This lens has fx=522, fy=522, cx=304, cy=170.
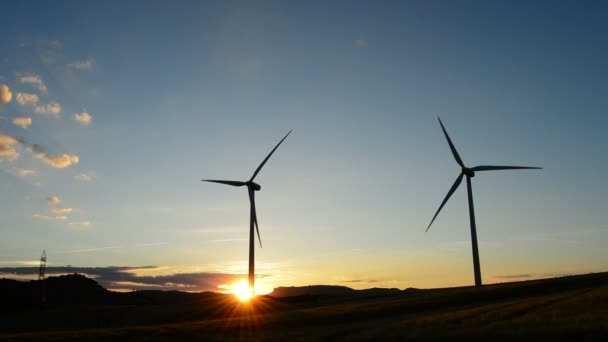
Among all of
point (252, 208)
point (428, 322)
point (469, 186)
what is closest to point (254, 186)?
point (252, 208)

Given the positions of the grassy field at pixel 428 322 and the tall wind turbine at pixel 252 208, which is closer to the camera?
the grassy field at pixel 428 322

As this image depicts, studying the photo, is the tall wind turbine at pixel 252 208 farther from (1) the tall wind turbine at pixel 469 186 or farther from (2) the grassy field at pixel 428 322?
(1) the tall wind turbine at pixel 469 186

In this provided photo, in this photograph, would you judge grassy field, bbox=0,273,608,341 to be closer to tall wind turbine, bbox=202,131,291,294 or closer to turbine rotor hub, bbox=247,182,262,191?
tall wind turbine, bbox=202,131,291,294

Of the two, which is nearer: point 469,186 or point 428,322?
point 428,322

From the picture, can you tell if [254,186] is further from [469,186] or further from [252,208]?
[469,186]

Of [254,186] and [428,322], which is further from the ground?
[254,186]

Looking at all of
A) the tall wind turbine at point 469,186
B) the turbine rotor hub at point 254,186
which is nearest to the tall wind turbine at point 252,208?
the turbine rotor hub at point 254,186

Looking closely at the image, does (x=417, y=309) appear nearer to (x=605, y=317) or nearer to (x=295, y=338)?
(x=295, y=338)

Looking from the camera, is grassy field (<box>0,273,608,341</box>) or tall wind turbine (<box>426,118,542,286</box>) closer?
grassy field (<box>0,273,608,341</box>)

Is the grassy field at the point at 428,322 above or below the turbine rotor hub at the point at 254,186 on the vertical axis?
below

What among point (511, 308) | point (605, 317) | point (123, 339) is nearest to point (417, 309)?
point (511, 308)

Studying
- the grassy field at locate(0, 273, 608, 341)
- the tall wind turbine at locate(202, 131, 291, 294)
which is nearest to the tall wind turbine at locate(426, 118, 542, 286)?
the grassy field at locate(0, 273, 608, 341)

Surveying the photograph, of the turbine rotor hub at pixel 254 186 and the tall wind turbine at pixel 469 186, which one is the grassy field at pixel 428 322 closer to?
the tall wind turbine at pixel 469 186

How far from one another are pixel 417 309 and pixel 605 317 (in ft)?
95.4
